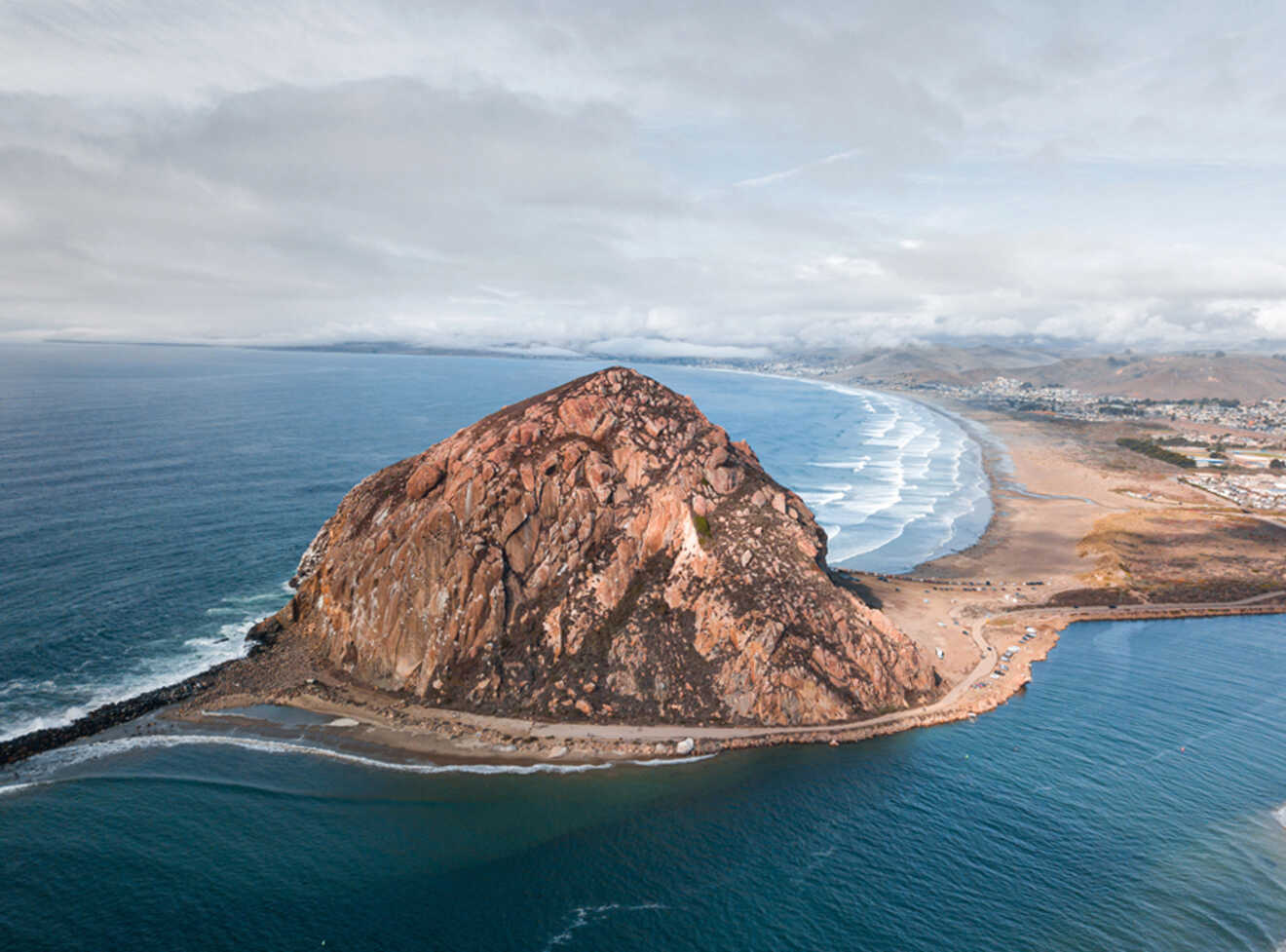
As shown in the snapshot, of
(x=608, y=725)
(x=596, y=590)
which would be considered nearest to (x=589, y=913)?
(x=608, y=725)

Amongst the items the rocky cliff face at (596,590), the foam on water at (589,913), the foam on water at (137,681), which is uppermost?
the rocky cliff face at (596,590)

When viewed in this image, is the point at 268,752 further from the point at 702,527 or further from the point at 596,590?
the point at 702,527

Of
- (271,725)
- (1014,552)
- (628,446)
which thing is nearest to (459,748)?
(271,725)

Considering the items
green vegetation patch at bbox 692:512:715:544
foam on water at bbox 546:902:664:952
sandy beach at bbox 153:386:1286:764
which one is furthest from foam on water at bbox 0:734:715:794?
green vegetation patch at bbox 692:512:715:544

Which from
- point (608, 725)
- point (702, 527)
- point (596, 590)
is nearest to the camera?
point (608, 725)

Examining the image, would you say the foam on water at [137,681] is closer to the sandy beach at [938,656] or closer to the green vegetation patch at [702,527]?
the sandy beach at [938,656]

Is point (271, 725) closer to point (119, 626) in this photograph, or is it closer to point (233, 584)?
point (119, 626)

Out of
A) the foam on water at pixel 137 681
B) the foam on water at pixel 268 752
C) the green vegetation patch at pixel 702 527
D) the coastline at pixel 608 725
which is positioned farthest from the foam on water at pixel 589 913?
the foam on water at pixel 137 681

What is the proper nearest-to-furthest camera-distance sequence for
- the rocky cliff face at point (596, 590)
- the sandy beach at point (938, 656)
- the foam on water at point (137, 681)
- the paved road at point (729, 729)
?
the foam on water at point (137, 681) → the sandy beach at point (938, 656) → the paved road at point (729, 729) → the rocky cliff face at point (596, 590)
